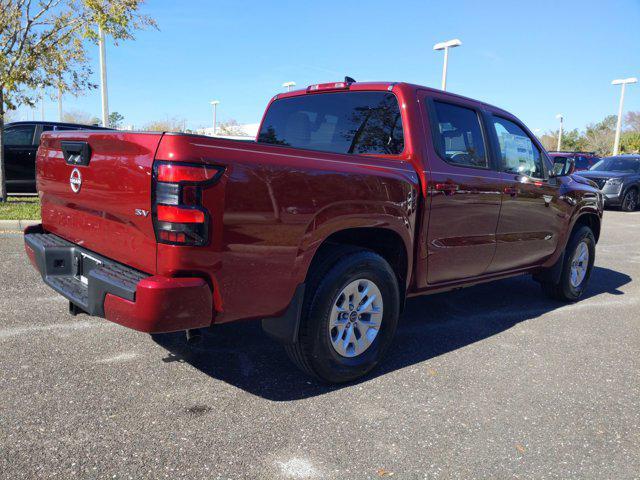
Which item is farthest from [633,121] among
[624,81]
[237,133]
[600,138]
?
[237,133]

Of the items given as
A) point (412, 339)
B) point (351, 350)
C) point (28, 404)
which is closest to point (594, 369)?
point (412, 339)

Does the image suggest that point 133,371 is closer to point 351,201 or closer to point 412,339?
point 351,201

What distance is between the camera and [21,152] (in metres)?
11.0

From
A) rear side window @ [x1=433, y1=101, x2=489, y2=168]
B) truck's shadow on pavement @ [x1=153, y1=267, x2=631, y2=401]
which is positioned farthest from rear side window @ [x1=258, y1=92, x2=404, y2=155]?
truck's shadow on pavement @ [x1=153, y1=267, x2=631, y2=401]

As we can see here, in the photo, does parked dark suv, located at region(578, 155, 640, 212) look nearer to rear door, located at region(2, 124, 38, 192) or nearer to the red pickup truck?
the red pickup truck

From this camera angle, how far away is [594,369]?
3.74 metres

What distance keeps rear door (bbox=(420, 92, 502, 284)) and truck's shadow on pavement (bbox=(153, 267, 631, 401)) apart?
21.4 inches

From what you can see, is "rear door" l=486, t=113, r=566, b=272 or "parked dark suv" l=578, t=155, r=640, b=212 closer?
"rear door" l=486, t=113, r=566, b=272

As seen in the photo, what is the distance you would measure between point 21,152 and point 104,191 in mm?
9784

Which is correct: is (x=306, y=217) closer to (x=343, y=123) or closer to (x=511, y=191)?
(x=343, y=123)

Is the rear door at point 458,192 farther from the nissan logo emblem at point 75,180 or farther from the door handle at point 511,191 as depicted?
the nissan logo emblem at point 75,180

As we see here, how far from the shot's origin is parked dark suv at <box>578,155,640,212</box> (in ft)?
51.5

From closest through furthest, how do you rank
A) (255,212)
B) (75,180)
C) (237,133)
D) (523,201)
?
1. (255,212)
2. (75,180)
3. (523,201)
4. (237,133)

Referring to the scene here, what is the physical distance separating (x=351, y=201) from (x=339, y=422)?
48.7 inches
